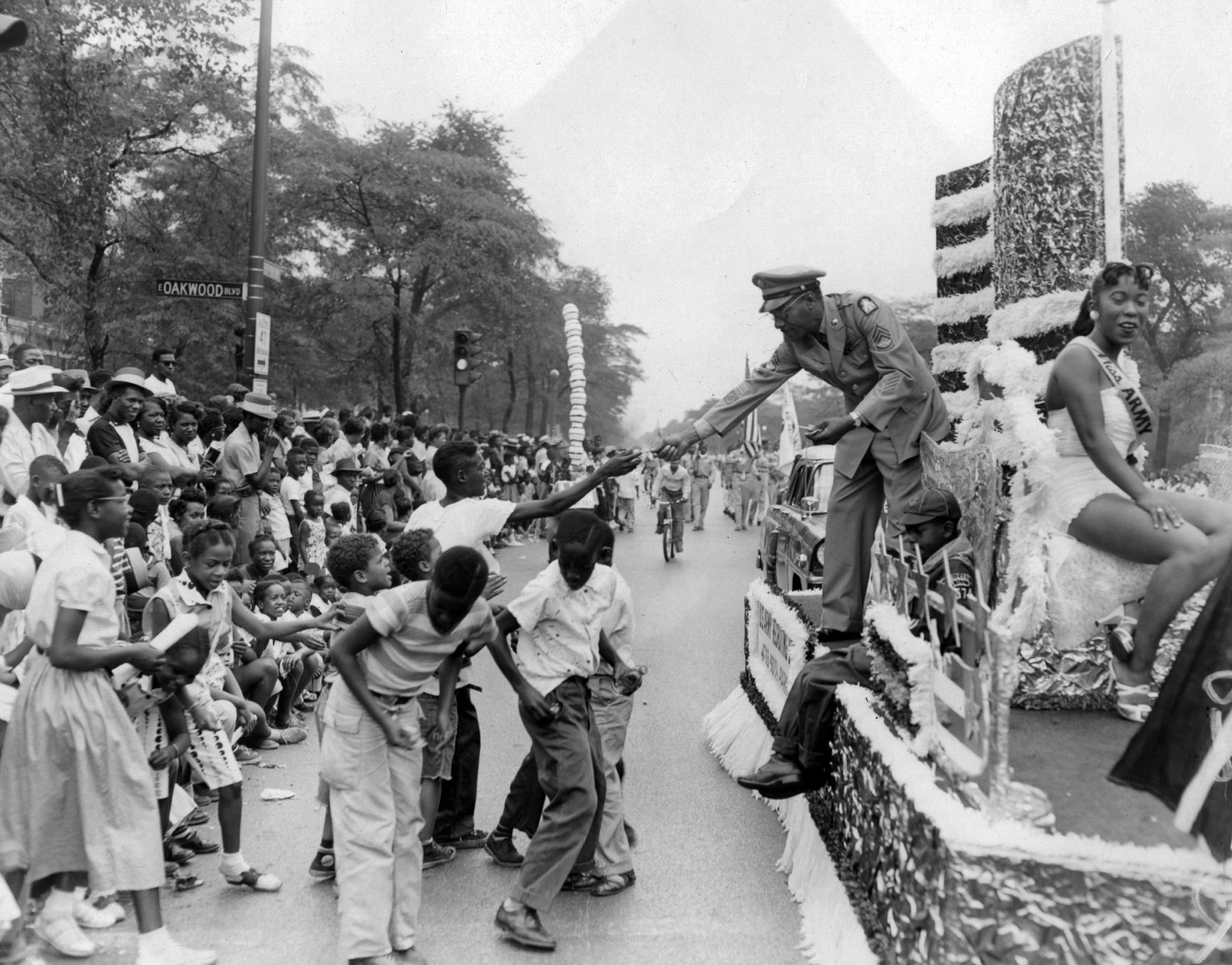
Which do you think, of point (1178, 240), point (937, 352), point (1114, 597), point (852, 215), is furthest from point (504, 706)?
point (852, 215)

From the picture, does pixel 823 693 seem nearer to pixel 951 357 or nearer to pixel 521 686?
pixel 521 686

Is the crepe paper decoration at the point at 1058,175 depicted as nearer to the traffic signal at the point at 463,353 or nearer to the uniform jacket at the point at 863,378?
the uniform jacket at the point at 863,378

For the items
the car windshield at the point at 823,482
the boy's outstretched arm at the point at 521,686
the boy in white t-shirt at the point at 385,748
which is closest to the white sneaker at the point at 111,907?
the boy in white t-shirt at the point at 385,748

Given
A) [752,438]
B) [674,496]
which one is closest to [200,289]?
[674,496]

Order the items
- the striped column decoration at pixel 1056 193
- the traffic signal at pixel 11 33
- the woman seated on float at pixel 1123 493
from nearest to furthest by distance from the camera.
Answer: the traffic signal at pixel 11 33 → the woman seated on float at pixel 1123 493 → the striped column decoration at pixel 1056 193

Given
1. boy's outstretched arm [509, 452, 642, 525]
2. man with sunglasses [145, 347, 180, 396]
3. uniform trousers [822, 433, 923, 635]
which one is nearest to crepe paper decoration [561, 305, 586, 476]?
boy's outstretched arm [509, 452, 642, 525]

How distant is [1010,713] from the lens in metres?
4.40

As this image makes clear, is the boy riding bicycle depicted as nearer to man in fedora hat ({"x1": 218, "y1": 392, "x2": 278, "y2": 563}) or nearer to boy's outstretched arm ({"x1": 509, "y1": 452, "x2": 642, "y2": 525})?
man in fedora hat ({"x1": 218, "y1": 392, "x2": 278, "y2": 563})

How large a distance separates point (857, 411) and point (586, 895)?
239 cm

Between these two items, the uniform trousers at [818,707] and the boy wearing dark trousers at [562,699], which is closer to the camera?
the boy wearing dark trousers at [562,699]

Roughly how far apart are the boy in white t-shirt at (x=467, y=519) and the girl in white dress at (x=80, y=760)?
1.46 meters

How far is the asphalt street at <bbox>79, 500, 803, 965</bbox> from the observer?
420cm

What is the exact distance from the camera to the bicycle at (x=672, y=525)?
1788cm

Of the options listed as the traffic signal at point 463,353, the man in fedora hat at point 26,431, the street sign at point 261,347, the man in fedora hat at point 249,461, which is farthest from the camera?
the traffic signal at point 463,353
